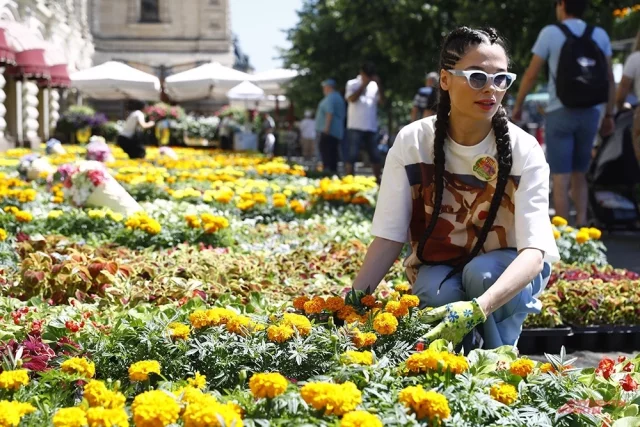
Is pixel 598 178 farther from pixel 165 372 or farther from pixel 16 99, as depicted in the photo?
pixel 16 99

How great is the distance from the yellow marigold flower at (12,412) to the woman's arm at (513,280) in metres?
1.49

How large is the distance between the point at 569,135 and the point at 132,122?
12.3 m

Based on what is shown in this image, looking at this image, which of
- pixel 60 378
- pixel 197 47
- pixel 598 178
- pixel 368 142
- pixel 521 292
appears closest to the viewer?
pixel 60 378

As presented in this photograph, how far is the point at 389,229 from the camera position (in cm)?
360

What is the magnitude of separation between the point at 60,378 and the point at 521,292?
169 cm

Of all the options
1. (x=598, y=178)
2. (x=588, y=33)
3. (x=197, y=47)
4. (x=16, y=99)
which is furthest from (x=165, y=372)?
(x=197, y=47)

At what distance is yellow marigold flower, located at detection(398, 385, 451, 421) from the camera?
2.29m

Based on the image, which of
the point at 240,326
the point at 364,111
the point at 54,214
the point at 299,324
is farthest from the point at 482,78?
the point at 364,111

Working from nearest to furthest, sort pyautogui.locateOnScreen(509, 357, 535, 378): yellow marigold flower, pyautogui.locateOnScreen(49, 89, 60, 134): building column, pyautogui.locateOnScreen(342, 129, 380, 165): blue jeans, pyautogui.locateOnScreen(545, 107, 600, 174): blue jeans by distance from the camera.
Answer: pyautogui.locateOnScreen(509, 357, 535, 378): yellow marigold flower
pyautogui.locateOnScreen(545, 107, 600, 174): blue jeans
pyautogui.locateOnScreen(342, 129, 380, 165): blue jeans
pyautogui.locateOnScreen(49, 89, 60, 134): building column

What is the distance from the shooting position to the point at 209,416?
83.8 inches

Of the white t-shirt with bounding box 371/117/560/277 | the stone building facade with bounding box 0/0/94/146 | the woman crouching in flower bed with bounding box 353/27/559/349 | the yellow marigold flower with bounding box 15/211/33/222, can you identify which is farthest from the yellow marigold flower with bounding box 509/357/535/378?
the stone building facade with bounding box 0/0/94/146

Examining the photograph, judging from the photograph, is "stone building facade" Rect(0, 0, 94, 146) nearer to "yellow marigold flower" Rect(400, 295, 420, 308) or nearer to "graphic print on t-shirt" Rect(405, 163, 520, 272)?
"graphic print on t-shirt" Rect(405, 163, 520, 272)

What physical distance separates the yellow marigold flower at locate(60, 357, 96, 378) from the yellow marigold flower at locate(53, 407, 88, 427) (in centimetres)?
57

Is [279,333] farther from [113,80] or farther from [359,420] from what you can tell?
[113,80]
